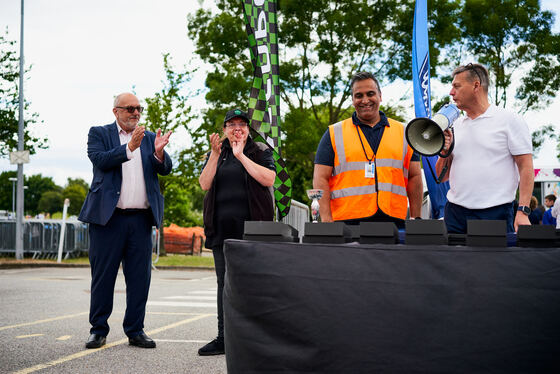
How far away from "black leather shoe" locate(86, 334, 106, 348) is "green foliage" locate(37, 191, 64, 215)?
104690 mm

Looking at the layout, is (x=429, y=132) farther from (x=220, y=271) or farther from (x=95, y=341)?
(x=95, y=341)

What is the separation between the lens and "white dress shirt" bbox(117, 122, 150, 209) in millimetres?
4871

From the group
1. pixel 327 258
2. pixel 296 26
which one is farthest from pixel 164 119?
pixel 327 258

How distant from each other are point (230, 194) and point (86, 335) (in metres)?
2.08

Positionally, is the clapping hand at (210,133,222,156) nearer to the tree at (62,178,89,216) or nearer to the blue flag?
the blue flag

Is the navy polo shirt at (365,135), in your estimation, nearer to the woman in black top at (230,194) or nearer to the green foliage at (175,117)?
the woman in black top at (230,194)

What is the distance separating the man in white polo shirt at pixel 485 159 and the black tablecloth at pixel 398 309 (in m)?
1.35

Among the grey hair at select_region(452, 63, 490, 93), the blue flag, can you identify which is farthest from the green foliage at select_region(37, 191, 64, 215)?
the grey hair at select_region(452, 63, 490, 93)

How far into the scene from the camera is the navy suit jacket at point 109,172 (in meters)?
4.70

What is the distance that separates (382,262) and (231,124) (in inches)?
101

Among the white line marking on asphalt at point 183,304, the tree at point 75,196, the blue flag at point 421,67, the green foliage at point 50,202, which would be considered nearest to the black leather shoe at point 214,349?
the white line marking on asphalt at point 183,304

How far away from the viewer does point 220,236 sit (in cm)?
447

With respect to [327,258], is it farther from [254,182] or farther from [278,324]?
[254,182]

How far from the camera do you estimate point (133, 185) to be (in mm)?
4906
